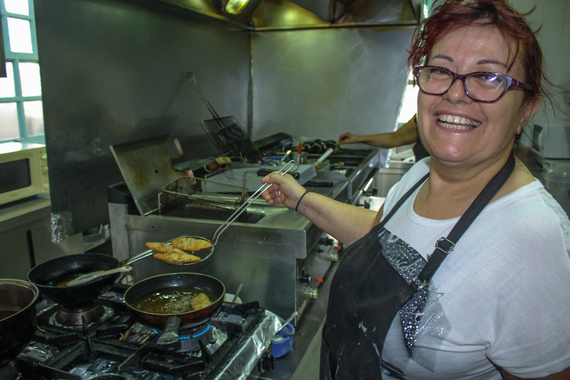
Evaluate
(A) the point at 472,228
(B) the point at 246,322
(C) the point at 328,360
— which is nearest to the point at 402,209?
(A) the point at 472,228

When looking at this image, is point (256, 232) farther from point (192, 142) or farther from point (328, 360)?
point (192, 142)

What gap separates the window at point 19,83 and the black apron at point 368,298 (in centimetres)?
290

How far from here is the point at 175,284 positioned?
51.8 inches

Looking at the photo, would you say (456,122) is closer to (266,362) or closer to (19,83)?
(266,362)

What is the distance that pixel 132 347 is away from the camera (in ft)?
3.49

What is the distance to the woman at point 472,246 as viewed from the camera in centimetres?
72

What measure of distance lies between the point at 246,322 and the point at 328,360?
252 mm

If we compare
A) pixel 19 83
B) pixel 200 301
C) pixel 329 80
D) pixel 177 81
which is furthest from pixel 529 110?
pixel 19 83

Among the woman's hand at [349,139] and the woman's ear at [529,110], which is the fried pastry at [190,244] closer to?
the woman's ear at [529,110]

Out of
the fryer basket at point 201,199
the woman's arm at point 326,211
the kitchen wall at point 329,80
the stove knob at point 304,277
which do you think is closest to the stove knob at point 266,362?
the stove knob at point 304,277

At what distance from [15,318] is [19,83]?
10.3 ft

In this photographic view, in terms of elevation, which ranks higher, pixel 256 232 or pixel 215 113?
pixel 215 113

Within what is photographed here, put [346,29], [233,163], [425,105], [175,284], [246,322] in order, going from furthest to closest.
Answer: [346,29]
[233,163]
[175,284]
[246,322]
[425,105]

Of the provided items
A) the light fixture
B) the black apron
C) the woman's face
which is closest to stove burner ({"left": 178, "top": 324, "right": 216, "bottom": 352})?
the black apron
